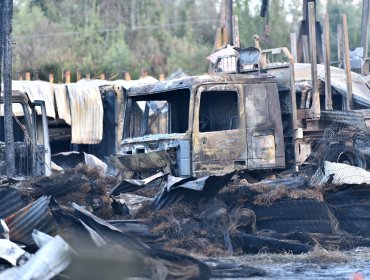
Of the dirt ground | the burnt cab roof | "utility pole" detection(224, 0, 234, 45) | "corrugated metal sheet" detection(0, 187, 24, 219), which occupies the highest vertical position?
"utility pole" detection(224, 0, 234, 45)

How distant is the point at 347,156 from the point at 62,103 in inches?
475

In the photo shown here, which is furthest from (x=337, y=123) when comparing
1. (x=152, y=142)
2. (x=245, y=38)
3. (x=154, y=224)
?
(x=245, y=38)

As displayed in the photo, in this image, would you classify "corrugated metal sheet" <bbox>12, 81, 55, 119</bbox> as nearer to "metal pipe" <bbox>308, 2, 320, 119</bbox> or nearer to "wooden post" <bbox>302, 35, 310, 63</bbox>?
"wooden post" <bbox>302, 35, 310, 63</bbox>

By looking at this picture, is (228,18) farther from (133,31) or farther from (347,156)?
(133,31)

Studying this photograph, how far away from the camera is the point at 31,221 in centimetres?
1109

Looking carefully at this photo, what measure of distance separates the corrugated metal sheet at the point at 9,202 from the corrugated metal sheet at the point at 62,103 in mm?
13599

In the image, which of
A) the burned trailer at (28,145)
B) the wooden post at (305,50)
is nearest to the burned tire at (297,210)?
the burned trailer at (28,145)

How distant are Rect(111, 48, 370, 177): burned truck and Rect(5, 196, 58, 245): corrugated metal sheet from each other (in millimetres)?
3186

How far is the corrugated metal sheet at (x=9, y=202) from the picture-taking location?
38.0 ft

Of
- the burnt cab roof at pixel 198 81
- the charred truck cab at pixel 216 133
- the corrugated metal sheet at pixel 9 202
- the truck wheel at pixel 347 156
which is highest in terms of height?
the burnt cab roof at pixel 198 81

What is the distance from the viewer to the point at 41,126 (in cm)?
1772

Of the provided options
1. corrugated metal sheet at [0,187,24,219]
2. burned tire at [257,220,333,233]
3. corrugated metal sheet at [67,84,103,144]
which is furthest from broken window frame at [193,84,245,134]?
corrugated metal sheet at [67,84,103,144]

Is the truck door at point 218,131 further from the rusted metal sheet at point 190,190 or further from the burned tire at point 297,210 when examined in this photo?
the burned tire at point 297,210

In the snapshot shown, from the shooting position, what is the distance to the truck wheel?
→ 48.5 ft
